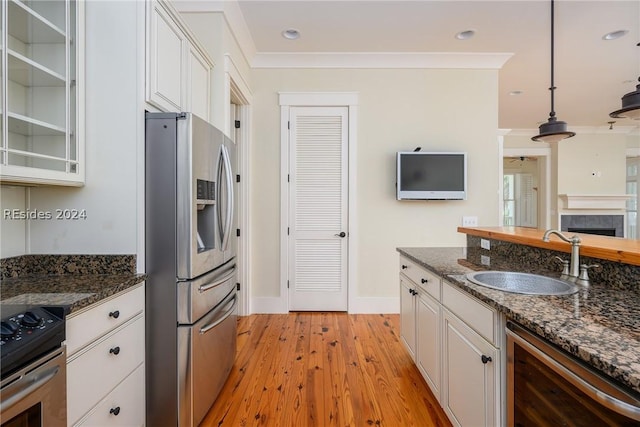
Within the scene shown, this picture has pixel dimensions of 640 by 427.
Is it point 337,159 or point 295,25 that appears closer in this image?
point 295,25

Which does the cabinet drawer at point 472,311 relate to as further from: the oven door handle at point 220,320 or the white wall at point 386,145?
the white wall at point 386,145

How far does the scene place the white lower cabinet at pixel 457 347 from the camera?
3.92 ft

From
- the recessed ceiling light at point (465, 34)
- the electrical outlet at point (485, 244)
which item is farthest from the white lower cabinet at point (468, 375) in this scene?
the recessed ceiling light at point (465, 34)

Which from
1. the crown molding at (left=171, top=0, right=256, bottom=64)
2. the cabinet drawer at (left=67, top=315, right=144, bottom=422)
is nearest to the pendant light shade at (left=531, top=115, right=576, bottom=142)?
the crown molding at (left=171, top=0, right=256, bottom=64)

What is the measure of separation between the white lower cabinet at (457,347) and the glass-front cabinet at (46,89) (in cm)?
201

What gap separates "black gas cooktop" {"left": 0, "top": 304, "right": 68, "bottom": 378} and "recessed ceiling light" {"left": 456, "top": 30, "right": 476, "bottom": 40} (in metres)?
3.66

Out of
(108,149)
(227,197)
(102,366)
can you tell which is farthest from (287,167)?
(102,366)

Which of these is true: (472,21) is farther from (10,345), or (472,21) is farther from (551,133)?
(10,345)

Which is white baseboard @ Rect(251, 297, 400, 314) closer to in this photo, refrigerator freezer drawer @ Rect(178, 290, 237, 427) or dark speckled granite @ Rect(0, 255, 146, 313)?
refrigerator freezer drawer @ Rect(178, 290, 237, 427)

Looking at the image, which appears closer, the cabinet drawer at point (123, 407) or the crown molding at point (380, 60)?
the cabinet drawer at point (123, 407)

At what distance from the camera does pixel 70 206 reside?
1.55m

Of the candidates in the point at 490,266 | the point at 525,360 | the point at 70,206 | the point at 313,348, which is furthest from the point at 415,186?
the point at 70,206

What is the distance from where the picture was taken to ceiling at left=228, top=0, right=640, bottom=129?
8.41 feet

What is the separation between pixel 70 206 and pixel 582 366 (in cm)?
219
